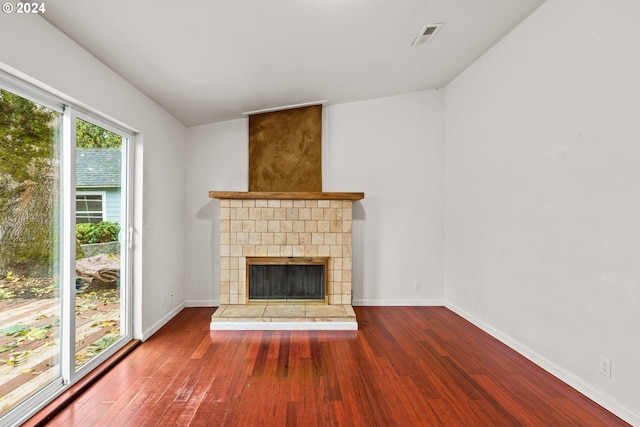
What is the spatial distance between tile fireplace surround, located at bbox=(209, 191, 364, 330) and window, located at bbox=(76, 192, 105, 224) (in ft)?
4.48

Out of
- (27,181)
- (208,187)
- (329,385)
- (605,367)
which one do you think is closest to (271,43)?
(27,181)

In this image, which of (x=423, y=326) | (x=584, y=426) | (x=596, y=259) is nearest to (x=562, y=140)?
(x=596, y=259)

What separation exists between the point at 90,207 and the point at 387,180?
340 cm

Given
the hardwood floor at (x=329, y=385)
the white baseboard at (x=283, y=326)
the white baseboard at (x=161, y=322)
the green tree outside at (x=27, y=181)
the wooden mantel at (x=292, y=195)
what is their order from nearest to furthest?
the green tree outside at (x=27, y=181) → the hardwood floor at (x=329, y=385) → the white baseboard at (x=161, y=322) → the white baseboard at (x=283, y=326) → the wooden mantel at (x=292, y=195)

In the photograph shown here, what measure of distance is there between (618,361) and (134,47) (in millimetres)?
3900

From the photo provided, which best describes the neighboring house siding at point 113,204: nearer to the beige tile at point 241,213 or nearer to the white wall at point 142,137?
the white wall at point 142,137

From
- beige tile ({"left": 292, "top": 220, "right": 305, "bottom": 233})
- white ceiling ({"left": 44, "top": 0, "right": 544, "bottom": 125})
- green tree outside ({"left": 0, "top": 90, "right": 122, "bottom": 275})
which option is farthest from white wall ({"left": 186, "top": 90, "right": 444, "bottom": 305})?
green tree outside ({"left": 0, "top": 90, "right": 122, "bottom": 275})

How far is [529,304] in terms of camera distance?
295 cm

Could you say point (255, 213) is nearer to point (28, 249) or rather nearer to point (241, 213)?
point (241, 213)

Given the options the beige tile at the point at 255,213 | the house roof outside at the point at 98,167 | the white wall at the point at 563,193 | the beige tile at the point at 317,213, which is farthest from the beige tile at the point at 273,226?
the white wall at the point at 563,193

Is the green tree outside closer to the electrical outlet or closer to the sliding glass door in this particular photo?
the sliding glass door

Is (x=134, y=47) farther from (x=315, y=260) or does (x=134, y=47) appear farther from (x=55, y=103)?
(x=315, y=260)

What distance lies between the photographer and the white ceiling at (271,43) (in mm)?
2156

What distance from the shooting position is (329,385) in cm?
246
